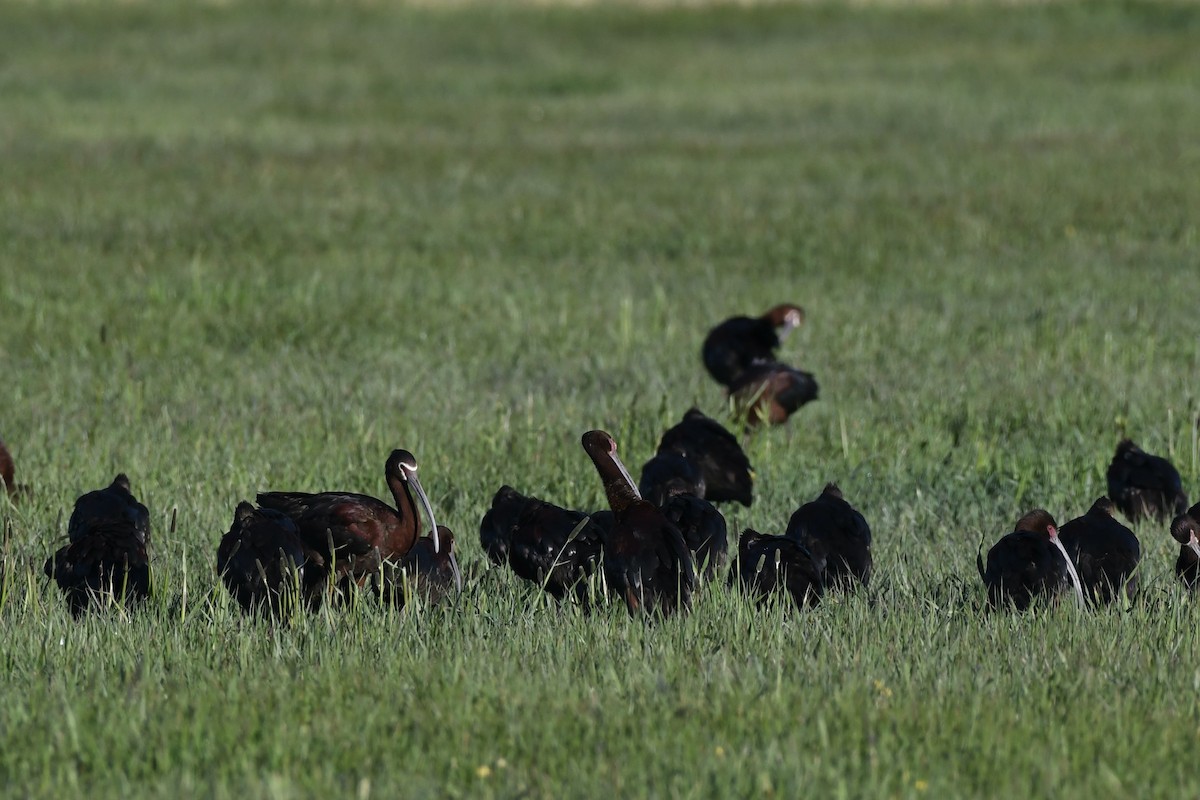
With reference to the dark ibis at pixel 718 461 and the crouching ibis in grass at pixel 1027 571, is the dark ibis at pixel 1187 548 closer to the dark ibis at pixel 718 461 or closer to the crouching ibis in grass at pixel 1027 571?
the crouching ibis in grass at pixel 1027 571

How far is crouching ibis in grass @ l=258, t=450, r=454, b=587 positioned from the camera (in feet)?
19.0

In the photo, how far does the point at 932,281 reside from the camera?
13.0 m

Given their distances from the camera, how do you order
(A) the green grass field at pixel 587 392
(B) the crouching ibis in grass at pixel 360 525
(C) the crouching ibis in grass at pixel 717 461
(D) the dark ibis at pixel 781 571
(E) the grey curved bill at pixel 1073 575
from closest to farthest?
(A) the green grass field at pixel 587 392, (E) the grey curved bill at pixel 1073 575, (D) the dark ibis at pixel 781 571, (B) the crouching ibis in grass at pixel 360 525, (C) the crouching ibis in grass at pixel 717 461

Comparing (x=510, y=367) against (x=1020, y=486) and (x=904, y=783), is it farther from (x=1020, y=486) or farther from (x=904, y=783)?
(x=904, y=783)

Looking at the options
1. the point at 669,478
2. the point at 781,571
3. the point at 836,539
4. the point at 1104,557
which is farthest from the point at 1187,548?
the point at 669,478

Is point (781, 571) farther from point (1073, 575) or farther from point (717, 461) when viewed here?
point (717, 461)

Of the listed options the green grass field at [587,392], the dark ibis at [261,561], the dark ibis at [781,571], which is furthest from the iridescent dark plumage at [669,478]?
the dark ibis at [261,561]

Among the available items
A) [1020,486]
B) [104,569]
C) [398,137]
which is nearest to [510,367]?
[1020,486]

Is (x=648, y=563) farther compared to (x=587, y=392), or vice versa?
(x=587, y=392)

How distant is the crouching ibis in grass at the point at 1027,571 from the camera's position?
5.38 metres

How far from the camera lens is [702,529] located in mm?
5891

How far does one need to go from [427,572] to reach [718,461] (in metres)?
1.76

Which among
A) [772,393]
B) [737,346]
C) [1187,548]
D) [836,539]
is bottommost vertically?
[1187,548]

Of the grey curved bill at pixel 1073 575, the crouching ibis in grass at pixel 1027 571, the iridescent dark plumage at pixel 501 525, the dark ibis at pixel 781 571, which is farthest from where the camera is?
the iridescent dark plumage at pixel 501 525
